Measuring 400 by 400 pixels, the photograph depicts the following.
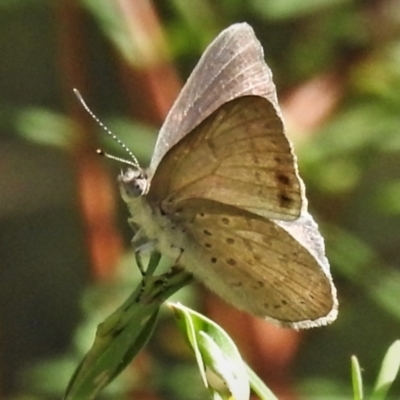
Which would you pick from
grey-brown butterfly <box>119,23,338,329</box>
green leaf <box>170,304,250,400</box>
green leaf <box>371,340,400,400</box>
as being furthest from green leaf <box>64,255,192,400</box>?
grey-brown butterfly <box>119,23,338,329</box>

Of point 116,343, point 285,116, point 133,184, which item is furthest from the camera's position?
point 285,116

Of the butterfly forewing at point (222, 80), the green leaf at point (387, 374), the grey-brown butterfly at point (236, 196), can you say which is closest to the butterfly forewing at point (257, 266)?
the grey-brown butterfly at point (236, 196)

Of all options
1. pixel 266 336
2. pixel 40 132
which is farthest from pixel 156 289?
pixel 40 132

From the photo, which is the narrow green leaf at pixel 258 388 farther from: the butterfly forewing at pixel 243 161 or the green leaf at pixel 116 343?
the butterfly forewing at pixel 243 161

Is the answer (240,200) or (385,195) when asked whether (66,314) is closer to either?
(385,195)

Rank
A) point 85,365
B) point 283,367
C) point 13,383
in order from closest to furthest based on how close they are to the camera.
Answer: point 85,365 → point 283,367 → point 13,383

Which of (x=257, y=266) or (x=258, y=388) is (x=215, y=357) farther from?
(x=257, y=266)

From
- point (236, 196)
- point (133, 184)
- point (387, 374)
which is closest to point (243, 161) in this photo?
point (236, 196)
